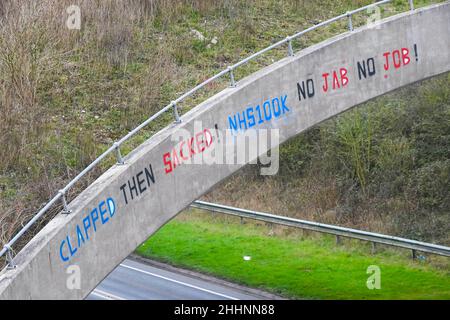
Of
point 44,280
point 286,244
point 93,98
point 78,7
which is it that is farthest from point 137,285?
point 44,280

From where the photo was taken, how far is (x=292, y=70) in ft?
54.6

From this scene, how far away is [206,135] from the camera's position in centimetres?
1529

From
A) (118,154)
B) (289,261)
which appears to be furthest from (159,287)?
(118,154)

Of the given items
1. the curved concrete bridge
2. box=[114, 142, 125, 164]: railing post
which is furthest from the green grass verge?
box=[114, 142, 125, 164]: railing post

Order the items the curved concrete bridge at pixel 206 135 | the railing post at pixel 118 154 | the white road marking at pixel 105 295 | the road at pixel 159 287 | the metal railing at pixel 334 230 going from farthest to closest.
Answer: the metal railing at pixel 334 230 → the white road marking at pixel 105 295 → the road at pixel 159 287 → the railing post at pixel 118 154 → the curved concrete bridge at pixel 206 135

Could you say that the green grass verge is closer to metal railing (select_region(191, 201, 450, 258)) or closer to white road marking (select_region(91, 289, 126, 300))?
metal railing (select_region(191, 201, 450, 258))

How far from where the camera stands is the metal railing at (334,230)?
939 inches

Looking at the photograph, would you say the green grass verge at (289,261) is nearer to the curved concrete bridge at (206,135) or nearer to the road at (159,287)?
the road at (159,287)

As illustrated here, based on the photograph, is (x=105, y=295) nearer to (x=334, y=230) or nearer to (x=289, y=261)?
(x=289, y=261)

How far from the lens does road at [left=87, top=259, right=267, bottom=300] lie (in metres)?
23.3

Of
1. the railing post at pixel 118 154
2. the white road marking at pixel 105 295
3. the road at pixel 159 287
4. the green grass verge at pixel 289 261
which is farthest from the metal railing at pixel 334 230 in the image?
the railing post at pixel 118 154

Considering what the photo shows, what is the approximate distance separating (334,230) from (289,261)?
1846 millimetres

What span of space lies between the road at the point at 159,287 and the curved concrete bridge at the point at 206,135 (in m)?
7.92

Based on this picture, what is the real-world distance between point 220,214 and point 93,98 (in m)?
9.44
